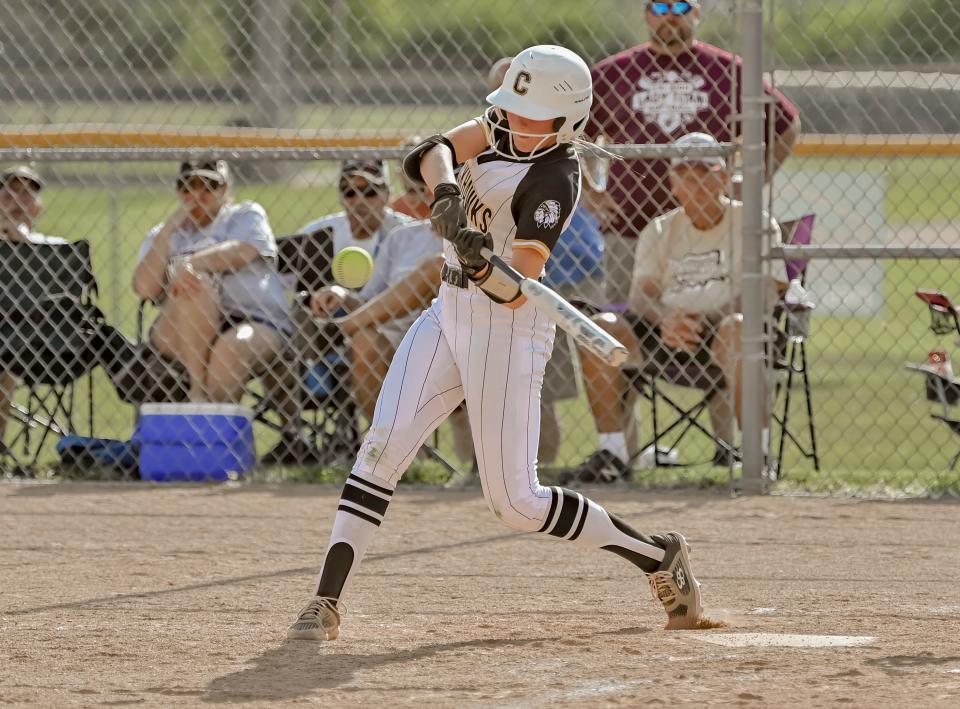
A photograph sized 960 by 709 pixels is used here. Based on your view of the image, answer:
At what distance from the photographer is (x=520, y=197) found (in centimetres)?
423

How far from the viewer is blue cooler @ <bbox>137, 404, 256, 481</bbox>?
729 centimetres

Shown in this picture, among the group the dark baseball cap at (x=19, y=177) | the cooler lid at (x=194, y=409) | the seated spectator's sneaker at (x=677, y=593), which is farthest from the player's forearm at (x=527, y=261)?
the dark baseball cap at (x=19, y=177)

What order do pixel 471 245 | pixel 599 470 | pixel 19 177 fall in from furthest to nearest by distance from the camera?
pixel 19 177, pixel 599 470, pixel 471 245

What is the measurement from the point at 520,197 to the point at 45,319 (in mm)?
4099

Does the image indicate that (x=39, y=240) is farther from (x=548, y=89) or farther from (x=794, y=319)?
(x=548, y=89)

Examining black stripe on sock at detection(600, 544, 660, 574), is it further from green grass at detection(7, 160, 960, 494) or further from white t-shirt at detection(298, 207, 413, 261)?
white t-shirt at detection(298, 207, 413, 261)

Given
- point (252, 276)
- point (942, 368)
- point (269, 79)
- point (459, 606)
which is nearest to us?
point (459, 606)

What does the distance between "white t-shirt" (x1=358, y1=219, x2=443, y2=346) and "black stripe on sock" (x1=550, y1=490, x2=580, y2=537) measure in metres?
2.91

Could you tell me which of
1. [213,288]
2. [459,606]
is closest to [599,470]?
[213,288]

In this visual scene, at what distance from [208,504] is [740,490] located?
2.33m

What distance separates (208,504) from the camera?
6.86 m

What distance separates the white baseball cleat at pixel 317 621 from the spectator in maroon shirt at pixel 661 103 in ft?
11.5

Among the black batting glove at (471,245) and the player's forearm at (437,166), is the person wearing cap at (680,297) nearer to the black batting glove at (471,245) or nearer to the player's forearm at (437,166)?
the player's forearm at (437,166)

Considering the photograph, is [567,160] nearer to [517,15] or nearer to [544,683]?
[544,683]
